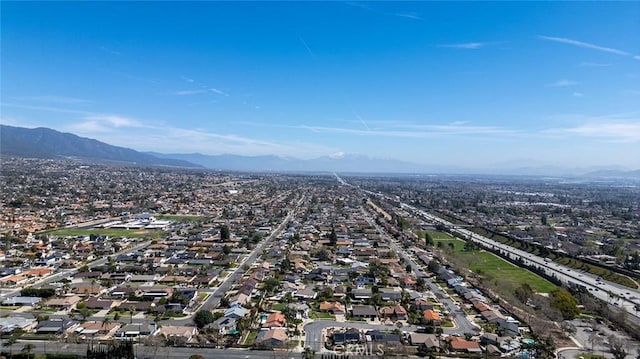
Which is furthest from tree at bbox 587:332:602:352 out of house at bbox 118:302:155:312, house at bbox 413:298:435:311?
house at bbox 118:302:155:312

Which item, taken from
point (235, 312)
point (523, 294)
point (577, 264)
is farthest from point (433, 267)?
point (235, 312)

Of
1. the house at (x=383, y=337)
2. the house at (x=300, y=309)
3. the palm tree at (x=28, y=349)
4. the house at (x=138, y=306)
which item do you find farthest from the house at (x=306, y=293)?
the palm tree at (x=28, y=349)

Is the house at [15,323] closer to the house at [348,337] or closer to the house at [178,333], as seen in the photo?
the house at [178,333]

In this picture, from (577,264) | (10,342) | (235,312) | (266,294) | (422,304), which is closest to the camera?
(10,342)

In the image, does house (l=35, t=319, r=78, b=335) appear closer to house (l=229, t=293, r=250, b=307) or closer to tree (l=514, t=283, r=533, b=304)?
house (l=229, t=293, r=250, b=307)

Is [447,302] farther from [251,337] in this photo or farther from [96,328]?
[96,328]

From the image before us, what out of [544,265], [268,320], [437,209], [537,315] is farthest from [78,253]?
[437,209]

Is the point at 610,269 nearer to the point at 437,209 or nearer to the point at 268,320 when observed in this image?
the point at 268,320
